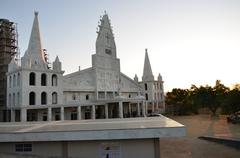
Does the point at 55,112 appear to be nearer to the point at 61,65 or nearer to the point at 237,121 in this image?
the point at 61,65

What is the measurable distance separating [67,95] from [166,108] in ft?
110

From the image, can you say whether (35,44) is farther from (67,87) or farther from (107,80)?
(107,80)

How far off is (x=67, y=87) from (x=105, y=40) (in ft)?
37.2

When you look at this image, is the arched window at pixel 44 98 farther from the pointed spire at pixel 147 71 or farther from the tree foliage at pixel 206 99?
the tree foliage at pixel 206 99

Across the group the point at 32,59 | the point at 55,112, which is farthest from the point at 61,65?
the point at 55,112

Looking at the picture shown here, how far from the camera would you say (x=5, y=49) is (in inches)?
1623

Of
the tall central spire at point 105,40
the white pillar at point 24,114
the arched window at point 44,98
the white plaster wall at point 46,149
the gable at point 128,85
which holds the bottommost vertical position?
the white plaster wall at point 46,149

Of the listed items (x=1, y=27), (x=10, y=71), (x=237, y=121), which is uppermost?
(x=1, y=27)

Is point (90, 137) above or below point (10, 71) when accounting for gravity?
below

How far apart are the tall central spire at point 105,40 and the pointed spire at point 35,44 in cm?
1002

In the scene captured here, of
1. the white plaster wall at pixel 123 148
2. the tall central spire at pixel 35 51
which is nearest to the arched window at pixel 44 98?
the tall central spire at pixel 35 51

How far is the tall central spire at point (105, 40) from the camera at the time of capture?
136ft

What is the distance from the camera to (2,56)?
134 ft

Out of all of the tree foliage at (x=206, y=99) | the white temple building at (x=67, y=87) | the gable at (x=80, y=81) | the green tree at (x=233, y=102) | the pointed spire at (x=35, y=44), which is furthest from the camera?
the tree foliage at (x=206, y=99)
